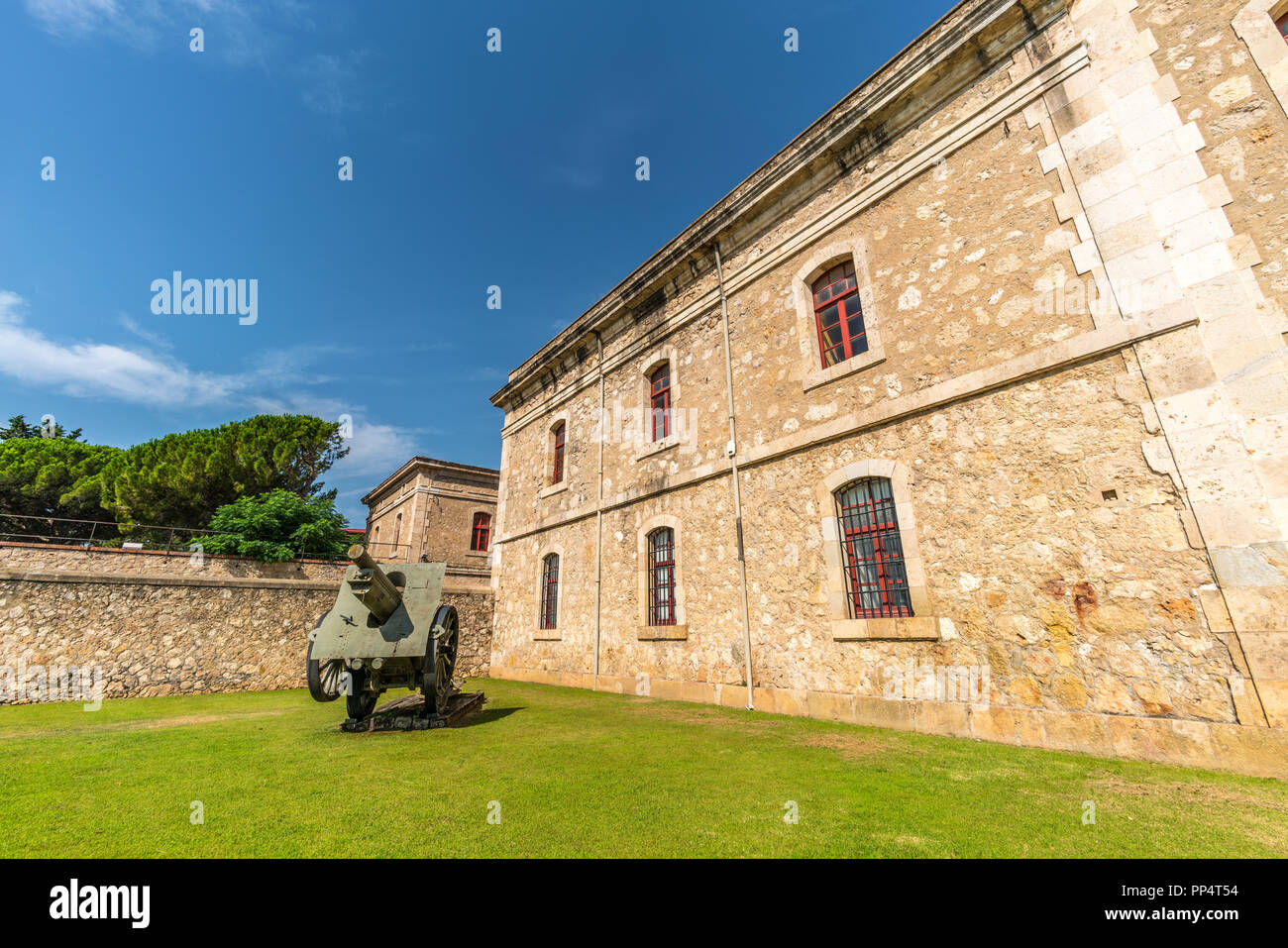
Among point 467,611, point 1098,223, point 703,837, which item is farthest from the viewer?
point 467,611

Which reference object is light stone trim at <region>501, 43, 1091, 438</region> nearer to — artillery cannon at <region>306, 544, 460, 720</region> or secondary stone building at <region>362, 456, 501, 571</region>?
artillery cannon at <region>306, 544, 460, 720</region>

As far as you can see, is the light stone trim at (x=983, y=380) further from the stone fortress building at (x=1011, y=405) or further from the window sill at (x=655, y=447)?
the window sill at (x=655, y=447)

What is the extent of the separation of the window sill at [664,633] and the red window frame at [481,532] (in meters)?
16.3

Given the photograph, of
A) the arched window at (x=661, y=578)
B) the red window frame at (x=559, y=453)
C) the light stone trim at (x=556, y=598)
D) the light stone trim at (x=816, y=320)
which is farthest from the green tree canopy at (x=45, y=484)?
the light stone trim at (x=816, y=320)

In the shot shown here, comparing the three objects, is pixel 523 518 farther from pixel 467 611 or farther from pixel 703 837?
pixel 703 837

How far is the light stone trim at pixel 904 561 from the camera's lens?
20.0 feet

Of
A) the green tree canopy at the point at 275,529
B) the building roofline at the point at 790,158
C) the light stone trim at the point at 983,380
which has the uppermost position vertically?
the building roofline at the point at 790,158

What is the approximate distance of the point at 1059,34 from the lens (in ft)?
20.1

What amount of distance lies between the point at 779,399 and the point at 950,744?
509 centimetres

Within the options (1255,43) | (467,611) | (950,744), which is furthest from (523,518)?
(1255,43)

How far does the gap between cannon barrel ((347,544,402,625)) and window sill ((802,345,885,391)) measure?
6420 millimetres

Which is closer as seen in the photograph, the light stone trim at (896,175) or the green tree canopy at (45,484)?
the light stone trim at (896,175)

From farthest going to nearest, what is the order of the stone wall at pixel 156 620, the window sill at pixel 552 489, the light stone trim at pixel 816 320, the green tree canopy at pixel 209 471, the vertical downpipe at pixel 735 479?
the green tree canopy at pixel 209 471 < the window sill at pixel 552 489 < the stone wall at pixel 156 620 < the vertical downpipe at pixel 735 479 < the light stone trim at pixel 816 320
